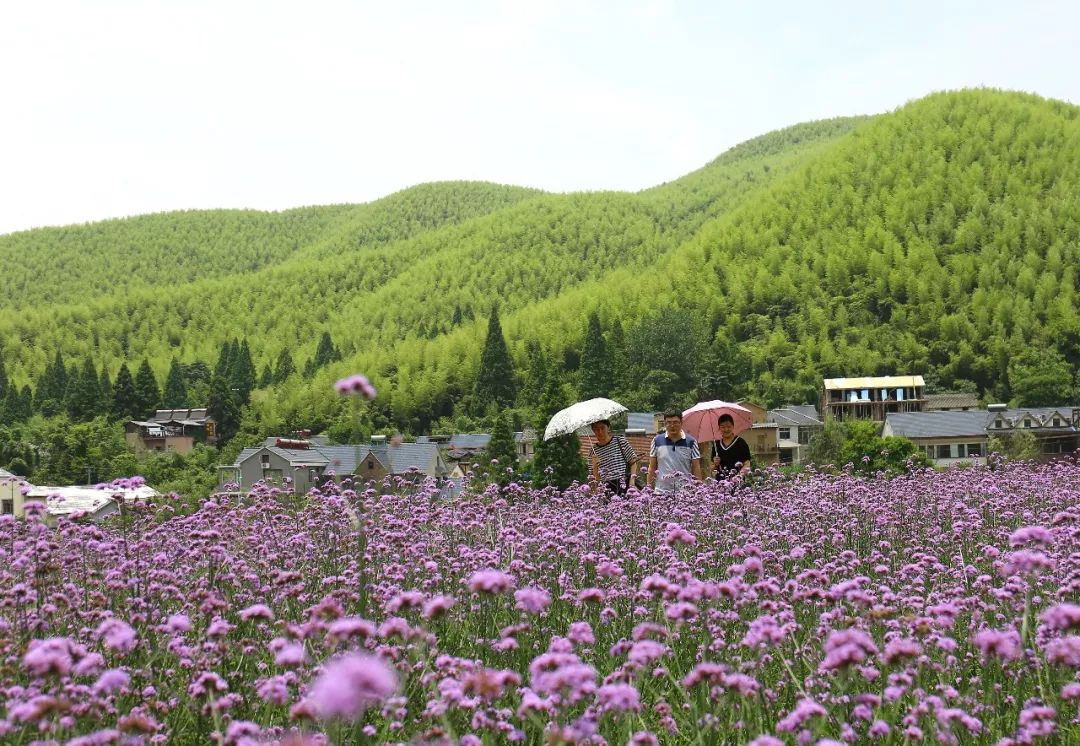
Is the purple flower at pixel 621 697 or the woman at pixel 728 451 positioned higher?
the woman at pixel 728 451

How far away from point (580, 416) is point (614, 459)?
15.1 ft

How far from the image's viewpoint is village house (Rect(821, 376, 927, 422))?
2741 inches

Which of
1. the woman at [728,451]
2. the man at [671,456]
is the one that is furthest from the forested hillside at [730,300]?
the man at [671,456]

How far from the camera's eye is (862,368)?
7375 cm

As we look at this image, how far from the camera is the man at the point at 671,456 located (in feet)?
33.0

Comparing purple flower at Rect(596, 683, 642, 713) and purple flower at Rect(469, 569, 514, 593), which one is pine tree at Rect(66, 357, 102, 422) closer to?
purple flower at Rect(469, 569, 514, 593)

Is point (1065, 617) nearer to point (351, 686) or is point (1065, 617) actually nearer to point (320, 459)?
point (351, 686)

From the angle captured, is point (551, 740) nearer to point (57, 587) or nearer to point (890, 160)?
point (57, 587)

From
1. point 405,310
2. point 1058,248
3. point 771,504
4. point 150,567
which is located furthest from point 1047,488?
point 405,310

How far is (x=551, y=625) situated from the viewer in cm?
528

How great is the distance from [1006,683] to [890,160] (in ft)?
400

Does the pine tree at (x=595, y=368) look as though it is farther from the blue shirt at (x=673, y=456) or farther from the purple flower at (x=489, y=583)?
the purple flower at (x=489, y=583)

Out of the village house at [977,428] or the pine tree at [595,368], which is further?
the pine tree at [595,368]

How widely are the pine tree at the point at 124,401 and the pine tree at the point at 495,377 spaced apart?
1082 inches
